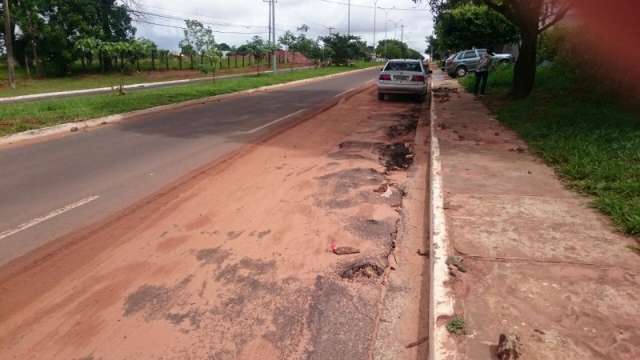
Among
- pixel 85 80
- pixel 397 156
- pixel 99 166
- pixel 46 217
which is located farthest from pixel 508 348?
pixel 85 80

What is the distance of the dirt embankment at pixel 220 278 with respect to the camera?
3.42 m

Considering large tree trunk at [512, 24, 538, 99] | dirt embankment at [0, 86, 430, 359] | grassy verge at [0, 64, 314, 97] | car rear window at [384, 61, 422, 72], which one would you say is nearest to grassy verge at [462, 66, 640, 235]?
large tree trunk at [512, 24, 538, 99]

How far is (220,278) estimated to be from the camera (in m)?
4.29

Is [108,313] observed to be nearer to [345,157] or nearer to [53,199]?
[53,199]

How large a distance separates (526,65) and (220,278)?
14.7m

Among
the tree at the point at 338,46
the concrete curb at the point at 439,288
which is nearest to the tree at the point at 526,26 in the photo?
the concrete curb at the point at 439,288

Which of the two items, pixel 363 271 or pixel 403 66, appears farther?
pixel 403 66

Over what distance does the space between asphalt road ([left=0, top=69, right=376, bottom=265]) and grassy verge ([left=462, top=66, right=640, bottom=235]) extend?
219 inches

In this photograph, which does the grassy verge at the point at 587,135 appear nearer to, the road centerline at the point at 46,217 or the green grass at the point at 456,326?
the green grass at the point at 456,326

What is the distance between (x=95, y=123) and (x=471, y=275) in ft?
37.4

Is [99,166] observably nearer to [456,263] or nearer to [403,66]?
[456,263]

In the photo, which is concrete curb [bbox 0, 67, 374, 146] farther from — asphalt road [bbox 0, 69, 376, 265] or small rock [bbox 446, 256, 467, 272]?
small rock [bbox 446, 256, 467, 272]

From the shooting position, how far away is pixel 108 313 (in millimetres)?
3756

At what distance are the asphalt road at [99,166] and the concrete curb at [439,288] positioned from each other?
3677 millimetres
